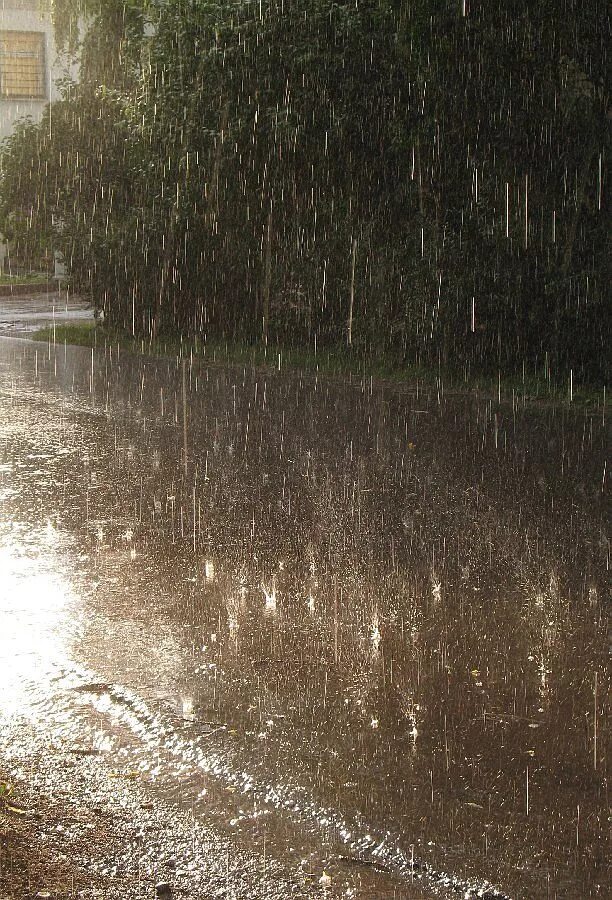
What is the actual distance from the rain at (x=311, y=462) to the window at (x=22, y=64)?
17.7 meters

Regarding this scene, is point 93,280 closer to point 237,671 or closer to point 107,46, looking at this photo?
point 107,46

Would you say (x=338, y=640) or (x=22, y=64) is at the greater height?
(x=22, y=64)

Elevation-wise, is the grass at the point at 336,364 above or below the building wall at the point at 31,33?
below

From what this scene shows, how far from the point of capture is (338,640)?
5738mm

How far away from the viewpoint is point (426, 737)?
4.66m

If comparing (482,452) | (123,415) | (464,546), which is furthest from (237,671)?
(123,415)

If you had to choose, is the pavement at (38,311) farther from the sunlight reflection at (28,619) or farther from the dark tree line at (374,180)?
the sunlight reflection at (28,619)

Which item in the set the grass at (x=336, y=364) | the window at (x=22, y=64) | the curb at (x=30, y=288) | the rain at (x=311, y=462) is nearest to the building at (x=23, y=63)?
the window at (x=22, y=64)

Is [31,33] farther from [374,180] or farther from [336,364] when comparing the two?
[336,364]

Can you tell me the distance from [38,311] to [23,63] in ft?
53.6

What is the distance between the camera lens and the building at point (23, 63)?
40.9 metres

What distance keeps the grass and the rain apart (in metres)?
A: 0.09

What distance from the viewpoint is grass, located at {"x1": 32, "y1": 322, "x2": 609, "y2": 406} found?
14055 mm

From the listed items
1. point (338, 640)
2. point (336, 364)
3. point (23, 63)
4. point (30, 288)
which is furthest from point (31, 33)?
point (338, 640)
